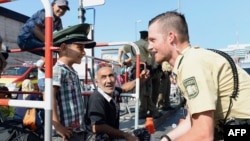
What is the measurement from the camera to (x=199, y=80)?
155cm

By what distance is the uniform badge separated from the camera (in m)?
1.55

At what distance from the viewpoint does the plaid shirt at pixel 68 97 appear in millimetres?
2426

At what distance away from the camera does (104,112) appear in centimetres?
291

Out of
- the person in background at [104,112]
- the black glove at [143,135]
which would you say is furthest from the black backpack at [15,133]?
the black glove at [143,135]

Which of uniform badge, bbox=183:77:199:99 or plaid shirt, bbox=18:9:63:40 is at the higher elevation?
plaid shirt, bbox=18:9:63:40

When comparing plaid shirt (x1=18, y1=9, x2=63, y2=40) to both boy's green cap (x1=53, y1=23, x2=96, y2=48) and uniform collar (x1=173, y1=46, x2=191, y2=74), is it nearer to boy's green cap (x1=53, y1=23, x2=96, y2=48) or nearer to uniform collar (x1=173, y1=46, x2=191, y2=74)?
boy's green cap (x1=53, y1=23, x2=96, y2=48)

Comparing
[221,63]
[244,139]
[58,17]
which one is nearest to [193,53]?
[221,63]

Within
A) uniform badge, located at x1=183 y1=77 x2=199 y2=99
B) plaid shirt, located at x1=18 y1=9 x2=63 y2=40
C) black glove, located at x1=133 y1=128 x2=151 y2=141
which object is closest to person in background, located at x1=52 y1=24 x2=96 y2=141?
black glove, located at x1=133 y1=128 x2=151 y2=141

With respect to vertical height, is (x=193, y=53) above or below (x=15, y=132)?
above

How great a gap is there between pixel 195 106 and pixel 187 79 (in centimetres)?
14

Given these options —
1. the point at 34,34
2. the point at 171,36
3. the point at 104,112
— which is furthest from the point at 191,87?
the point at 34,34

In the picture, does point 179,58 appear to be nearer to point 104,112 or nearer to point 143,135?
point 143,135

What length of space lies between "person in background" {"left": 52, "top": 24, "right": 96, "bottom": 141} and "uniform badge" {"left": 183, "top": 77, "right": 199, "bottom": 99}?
1094 mm

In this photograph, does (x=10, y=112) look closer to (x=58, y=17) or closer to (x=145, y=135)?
(x=58, y=17)
